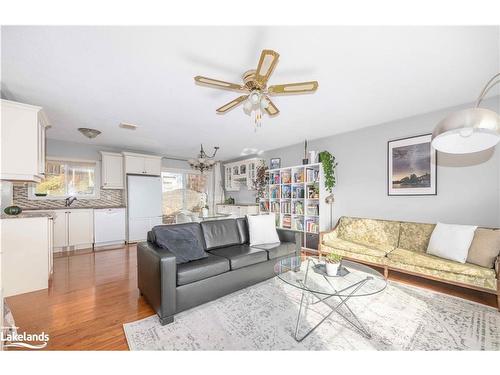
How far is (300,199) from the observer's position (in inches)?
182

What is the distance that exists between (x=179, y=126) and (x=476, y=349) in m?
4.34

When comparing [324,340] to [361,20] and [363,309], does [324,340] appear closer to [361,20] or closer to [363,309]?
[363,309]

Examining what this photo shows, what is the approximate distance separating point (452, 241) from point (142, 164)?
20.3 ft

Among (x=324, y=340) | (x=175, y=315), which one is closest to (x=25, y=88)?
(x=175, y=315)

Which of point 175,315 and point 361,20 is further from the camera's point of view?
point 175,315

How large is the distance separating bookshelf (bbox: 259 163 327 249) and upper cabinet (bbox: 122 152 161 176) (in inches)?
123

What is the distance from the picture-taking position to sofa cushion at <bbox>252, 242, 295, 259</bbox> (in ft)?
9.41

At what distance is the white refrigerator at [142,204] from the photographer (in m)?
5.18

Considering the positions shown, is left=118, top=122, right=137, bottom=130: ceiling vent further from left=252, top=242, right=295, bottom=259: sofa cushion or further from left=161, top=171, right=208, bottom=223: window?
left=252, top=242, right=295, bottom=259: sofa cushion

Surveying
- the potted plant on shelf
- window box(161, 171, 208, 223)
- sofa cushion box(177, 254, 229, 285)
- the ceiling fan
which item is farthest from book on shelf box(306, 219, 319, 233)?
window box(161, 171, 208, 223)

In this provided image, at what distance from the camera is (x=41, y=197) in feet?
14.7

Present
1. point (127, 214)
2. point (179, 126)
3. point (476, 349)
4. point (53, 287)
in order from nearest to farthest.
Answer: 1. point (476, 349)
2. point (53, 287)
3. point (179, 126)
4. point (127, 214)

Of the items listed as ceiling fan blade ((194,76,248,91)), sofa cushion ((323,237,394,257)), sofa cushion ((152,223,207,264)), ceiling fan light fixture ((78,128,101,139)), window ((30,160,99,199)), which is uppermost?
ceiling fan light fixture ((78,128,101,139))

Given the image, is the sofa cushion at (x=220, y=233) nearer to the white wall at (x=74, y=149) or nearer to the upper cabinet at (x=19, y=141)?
the upper cabinet at (x=19, y=141)
